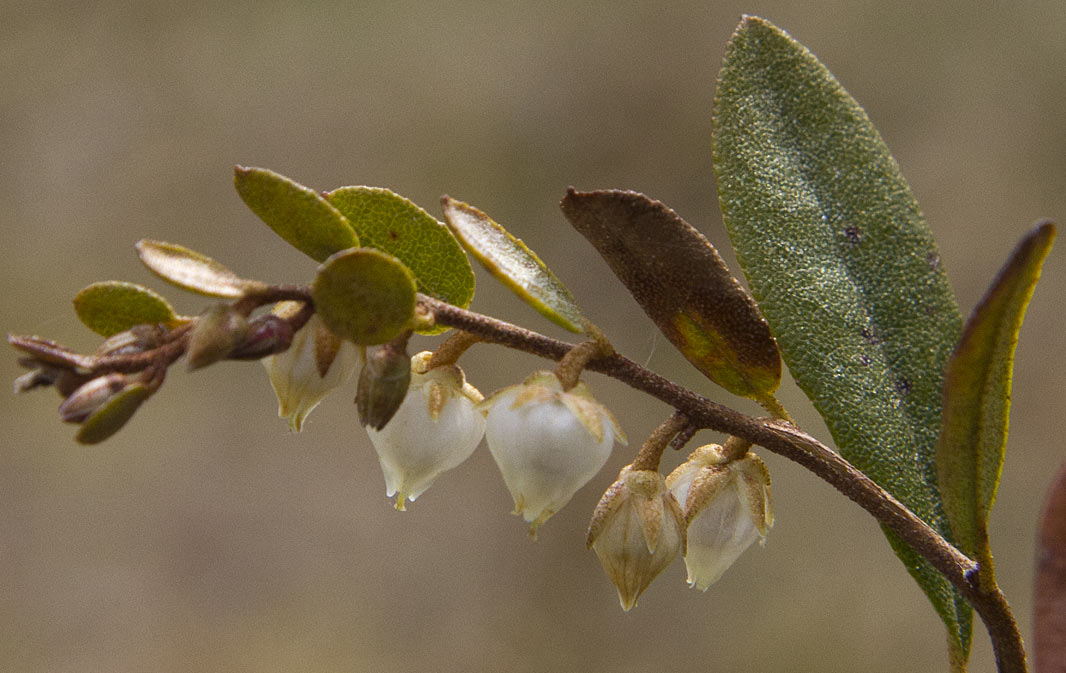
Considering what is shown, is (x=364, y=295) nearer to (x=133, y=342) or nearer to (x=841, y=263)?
(x=133, y=342)

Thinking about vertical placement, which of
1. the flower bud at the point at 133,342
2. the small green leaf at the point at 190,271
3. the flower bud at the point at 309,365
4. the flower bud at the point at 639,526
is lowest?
the flower bud at the point at 639,526

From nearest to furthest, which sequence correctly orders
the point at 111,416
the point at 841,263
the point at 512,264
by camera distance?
the point at 111,416 → the point at 512,264 → the point at 841,263

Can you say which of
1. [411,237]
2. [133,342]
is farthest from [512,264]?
Result: [133,342]

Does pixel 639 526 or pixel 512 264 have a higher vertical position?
pixel 512 264

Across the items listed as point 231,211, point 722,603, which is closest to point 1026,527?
point 722,603

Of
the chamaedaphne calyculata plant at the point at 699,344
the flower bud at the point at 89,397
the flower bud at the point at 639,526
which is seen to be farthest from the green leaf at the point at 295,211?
the flower bud at the point at 639,526

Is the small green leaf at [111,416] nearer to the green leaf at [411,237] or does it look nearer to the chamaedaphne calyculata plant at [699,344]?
the chamaedaphne calyculata plant at [699,344]

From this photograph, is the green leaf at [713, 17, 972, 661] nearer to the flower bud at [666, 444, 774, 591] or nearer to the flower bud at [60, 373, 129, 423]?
the flower bud at [666, 444, 774, 591]
